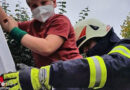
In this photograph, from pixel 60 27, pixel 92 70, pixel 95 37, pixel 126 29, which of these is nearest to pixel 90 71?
pixel 92 70

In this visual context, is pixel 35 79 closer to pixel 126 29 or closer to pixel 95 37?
pixel 95 37

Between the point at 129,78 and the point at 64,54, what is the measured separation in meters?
0.56

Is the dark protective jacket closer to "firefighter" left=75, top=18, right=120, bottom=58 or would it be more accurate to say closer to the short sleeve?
the short sleeve

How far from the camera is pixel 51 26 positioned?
2221 millimetres

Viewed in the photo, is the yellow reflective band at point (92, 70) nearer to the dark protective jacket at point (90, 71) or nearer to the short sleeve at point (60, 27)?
the dark protective jacket at point (90, 71)

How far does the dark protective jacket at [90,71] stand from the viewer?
1.66 m

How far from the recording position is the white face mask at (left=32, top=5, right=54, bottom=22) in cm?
236

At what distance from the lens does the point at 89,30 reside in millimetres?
2627

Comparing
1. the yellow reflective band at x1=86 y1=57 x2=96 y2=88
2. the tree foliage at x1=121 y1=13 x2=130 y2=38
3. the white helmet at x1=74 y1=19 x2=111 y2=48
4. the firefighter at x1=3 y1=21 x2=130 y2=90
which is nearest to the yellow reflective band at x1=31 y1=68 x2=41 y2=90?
the firefighter at x1=3 y1=21 x2=130 y2=90

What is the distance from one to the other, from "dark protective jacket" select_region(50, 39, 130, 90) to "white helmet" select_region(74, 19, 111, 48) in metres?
0.75

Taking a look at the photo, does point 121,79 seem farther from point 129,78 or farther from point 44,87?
point 44,87

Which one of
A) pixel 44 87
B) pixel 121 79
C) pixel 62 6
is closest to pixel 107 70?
pixel 121 79

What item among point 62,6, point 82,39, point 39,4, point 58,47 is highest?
point 39,4

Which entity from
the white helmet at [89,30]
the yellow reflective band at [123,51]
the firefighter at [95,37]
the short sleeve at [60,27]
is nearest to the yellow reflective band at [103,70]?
the yellow reflective band at [123,51]
